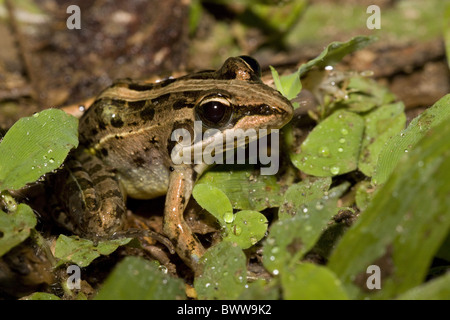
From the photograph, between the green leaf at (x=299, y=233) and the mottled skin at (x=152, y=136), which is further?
the mottled skin at (x=152, y=136)

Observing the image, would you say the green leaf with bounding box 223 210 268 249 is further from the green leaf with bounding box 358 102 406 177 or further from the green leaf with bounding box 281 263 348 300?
the green leaf with bounding box 358 102 406 177

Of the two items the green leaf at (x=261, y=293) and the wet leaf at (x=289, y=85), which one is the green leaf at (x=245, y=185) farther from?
the green leaf at (x=261, y=293)

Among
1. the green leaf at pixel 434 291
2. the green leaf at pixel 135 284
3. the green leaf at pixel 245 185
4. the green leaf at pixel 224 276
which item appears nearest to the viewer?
the green leaf at pixel 434 291

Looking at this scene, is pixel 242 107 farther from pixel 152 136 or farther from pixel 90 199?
pixel 90 199

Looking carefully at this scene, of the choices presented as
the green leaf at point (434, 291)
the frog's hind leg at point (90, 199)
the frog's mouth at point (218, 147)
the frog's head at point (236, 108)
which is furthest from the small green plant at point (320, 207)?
the frog's hind leg at point (90, 199)

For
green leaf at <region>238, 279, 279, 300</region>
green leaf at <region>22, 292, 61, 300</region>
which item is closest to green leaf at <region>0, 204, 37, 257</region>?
green leaf at <region>22, 292, 61, 300</region>

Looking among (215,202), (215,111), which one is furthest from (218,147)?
(215,202)
